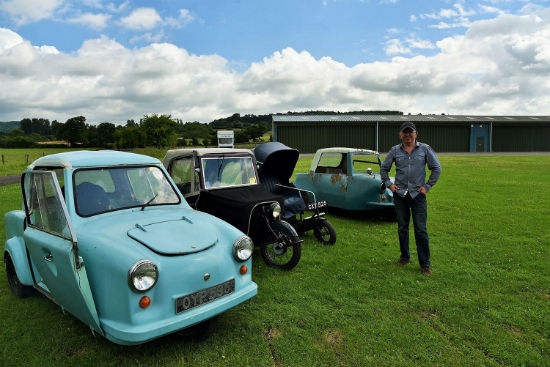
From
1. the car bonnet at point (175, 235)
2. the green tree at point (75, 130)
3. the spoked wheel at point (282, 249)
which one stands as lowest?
the spoked wheel at point (282, 249)

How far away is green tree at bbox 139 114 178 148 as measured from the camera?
2295 inches

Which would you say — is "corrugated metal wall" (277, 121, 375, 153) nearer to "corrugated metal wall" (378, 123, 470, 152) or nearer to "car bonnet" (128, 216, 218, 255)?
"corrugated metal wall" (378, 123, 470, 152)

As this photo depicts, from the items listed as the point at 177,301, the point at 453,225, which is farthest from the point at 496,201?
the point at 177,301

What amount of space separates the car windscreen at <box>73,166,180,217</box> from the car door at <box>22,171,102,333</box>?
26cm

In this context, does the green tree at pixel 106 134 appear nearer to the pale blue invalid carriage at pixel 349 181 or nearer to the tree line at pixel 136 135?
the tree line at pixel 136 135

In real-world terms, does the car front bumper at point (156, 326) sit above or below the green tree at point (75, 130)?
below

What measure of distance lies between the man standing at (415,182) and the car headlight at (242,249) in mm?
2686

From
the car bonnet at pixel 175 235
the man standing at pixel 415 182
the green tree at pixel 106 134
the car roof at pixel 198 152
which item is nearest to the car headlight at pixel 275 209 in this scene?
the car roof at pixel 198 152

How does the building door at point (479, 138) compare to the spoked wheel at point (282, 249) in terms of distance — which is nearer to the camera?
the spoked wheel at point (282, 249)

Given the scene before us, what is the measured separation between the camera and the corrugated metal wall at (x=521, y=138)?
4219 cm

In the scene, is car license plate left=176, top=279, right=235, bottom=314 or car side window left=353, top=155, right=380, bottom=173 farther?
car side window left=353, top=155, right=380, bottom=173

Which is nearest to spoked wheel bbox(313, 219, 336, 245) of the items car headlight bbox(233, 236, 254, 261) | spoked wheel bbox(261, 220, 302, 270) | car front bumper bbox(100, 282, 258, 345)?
spoked wheel bbox(261, 220, 302, 270)

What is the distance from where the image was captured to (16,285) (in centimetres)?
463

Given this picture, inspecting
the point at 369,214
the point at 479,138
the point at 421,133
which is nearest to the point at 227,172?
the point at 369,214
